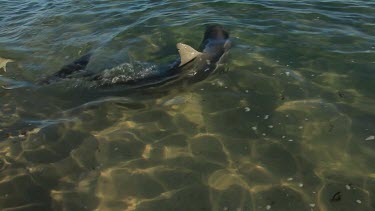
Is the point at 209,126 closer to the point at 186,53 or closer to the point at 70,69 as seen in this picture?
the point at 186,53

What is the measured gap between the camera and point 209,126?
7.33m

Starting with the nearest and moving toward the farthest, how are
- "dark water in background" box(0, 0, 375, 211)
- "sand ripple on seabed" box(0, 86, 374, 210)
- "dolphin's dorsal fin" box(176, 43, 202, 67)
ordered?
"sand ripple on seabed" box(0, 86, 374, 210) < "dark water in background" box(0, 0, 375, 211) < "dolphin's dorsal fin" box(176, 43, 202, 67)

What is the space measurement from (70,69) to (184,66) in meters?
2.85

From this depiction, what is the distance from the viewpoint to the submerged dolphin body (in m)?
8.59

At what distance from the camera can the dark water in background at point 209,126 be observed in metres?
5.91

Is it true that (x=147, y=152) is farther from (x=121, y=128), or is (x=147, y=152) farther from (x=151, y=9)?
(x=151, y=9)

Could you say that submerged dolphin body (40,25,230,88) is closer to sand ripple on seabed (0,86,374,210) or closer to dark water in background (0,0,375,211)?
dark water in background (0,0,375,211)

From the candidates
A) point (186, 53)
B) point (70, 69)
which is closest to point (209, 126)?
point (186, 53)

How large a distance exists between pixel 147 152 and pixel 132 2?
9.06 m

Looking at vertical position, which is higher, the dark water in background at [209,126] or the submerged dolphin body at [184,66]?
the submerged dolphin body at [184,66]

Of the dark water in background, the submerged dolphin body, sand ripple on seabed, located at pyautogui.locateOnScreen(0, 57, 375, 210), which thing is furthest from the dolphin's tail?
sand ripple on seabed, located at pyautogui.locateOnScreen(0, 57, 375, 210)

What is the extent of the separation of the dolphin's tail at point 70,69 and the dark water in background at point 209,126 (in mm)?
288

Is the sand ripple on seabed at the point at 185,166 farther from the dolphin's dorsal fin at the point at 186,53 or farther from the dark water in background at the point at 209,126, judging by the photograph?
the dolphin's dorsal fin at the point at 186,53

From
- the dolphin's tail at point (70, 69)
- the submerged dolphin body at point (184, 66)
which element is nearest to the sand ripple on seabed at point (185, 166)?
the submerged dolphin body at point (184, 66)
